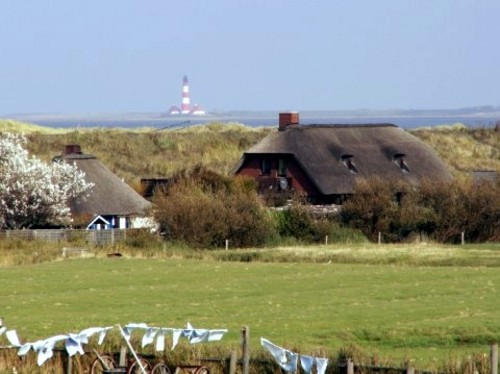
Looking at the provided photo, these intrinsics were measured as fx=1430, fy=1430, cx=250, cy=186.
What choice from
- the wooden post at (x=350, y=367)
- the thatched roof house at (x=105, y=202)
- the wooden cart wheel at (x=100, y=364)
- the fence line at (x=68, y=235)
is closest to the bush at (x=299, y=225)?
the thatched roof house at (x=105, y=202)

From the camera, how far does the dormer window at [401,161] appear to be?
287 feet

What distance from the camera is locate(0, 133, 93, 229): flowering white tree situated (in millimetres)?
67312

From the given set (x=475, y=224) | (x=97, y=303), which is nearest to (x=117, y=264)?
(x=97, y=303)

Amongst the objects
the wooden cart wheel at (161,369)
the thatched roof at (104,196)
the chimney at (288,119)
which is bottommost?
the thatched roof at (104,196)

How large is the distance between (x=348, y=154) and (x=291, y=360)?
62.1 metres

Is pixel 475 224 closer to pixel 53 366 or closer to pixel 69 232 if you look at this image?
pixel 69 232

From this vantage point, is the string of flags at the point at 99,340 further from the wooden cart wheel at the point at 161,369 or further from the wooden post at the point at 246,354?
the wooden post at the point at 246,354

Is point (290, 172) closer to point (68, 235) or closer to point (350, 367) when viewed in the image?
point (68, 235)

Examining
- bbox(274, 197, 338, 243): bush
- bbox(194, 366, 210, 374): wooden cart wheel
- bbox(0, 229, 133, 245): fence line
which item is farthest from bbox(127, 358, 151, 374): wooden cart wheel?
bbox(274, 197, 338, 243): bush

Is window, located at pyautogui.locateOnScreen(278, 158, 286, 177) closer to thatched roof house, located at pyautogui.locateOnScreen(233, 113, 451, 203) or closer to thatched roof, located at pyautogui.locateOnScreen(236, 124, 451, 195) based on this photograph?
thatched roof house, located at pyautogui.locateOnScreen(233, 113, 451, 203)

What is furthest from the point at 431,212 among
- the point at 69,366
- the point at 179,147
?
the point at 69,366

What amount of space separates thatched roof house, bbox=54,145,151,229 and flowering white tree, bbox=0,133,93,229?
6.39ft

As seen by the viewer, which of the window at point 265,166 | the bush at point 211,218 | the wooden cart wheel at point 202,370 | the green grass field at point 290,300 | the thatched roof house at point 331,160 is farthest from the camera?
the window at point 265,166

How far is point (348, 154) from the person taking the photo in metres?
85.6
